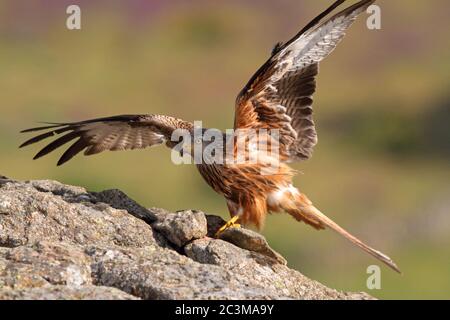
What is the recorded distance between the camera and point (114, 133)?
457 inches

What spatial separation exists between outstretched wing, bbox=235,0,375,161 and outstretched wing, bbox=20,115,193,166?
2.27 feet

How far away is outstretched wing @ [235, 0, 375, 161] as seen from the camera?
Answer: 35.2 feet

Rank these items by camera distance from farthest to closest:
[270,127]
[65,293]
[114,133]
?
[114,133] → [270,127] → [65,293]

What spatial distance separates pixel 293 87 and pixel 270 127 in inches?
19.7

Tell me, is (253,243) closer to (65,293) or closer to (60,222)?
(60,222)

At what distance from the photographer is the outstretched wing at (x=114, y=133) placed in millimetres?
11117

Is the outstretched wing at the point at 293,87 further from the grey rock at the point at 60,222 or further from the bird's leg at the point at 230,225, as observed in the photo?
the grey rock at the point at 60,222

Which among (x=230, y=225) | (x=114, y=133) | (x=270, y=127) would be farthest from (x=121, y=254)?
(x=114, y=133)

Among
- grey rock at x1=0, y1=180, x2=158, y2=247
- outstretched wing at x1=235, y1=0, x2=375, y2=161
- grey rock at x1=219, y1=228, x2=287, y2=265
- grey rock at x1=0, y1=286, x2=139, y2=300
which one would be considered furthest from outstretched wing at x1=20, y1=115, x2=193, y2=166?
grey rock at x1=0, y1=286, x2=139, y2=300

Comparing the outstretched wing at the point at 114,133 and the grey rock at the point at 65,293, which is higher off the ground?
the outstretched wing at the point at 114,133

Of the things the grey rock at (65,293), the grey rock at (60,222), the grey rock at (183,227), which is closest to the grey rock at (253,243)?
the grey rock at (183,227)

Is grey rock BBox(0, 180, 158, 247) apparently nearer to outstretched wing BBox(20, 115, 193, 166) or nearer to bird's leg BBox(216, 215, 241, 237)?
bird's leg BBox(216, 215, 241, 237)
